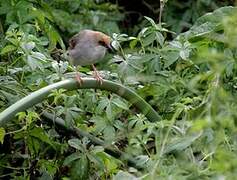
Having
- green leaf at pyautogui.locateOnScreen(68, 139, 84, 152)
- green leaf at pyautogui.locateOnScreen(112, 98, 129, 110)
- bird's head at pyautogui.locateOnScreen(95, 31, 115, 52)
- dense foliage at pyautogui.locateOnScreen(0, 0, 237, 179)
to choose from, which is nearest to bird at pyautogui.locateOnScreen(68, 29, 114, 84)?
bird's head at pyautogui.locateOnScreen(95, 31, 115, 52)

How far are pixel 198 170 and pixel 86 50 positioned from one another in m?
2.25

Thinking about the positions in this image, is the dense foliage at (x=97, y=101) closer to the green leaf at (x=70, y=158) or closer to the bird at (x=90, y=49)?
the green leaf at (x=70, y=158)

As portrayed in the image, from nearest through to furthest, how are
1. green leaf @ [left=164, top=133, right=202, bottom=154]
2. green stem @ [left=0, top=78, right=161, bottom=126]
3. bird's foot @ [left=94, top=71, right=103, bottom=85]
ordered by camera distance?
green leaf @ [left=164, top=133, right=202, bottom=154] → green stem @ [left=0, top=78, right=161, bottom=126] → bird's foot @ [left=94, top=71, right=103, bottom=85]

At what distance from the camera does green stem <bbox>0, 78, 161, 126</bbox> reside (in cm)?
284

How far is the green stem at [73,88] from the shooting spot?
9.32 feet

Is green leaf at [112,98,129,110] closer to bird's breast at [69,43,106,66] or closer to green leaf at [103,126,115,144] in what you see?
green leaf at [103,126,115,144]

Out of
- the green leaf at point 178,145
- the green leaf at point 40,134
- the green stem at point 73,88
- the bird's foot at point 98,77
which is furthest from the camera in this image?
the green leaf at point 40,134

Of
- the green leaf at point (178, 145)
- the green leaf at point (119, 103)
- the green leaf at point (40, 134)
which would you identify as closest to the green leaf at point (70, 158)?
the green leaf at point (40, 134)

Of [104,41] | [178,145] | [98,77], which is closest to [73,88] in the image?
[98,77]

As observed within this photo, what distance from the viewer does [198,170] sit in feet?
7.36

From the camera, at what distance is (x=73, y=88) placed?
10.2ft

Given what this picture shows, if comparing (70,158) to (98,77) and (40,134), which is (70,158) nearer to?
(40,134)

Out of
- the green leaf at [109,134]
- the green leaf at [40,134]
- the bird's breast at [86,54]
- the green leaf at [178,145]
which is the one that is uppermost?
the green leaf at [178,145]

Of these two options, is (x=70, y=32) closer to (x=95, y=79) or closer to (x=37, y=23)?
(x=37, y=23)
